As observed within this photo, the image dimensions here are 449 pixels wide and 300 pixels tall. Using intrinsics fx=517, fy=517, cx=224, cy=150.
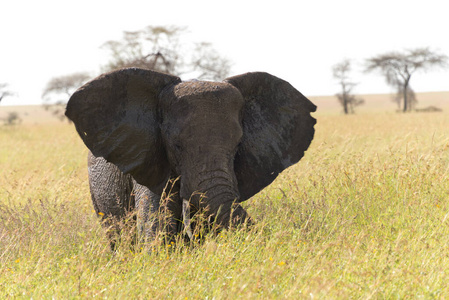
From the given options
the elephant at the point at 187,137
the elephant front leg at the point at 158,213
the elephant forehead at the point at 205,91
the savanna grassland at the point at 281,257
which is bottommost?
the savanna grassland at the point at 281,257

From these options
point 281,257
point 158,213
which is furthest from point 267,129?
point 281,257

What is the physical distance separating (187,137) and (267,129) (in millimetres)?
1250

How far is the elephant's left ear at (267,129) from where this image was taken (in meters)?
5.24

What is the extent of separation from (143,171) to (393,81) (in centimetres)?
5397

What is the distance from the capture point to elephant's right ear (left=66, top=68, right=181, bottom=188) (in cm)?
484

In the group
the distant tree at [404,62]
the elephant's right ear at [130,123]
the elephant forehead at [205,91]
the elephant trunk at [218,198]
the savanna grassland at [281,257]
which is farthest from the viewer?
the distant tree at [404,62]

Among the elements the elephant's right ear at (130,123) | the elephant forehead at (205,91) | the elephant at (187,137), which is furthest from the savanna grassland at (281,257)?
the elephant forehead at (205,91)

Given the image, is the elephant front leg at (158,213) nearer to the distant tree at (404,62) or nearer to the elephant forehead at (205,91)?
the elephant forehead at (205,91)

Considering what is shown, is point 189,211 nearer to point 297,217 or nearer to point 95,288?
point 95,288

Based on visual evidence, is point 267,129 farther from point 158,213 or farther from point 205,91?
point 158,213

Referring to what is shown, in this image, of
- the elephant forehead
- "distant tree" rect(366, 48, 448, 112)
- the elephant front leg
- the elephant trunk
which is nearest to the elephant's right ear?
the elephant front leg

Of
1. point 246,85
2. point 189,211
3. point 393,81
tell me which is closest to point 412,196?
point 246,85

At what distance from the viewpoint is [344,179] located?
23.3 feet

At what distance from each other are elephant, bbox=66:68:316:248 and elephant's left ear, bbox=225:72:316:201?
0.01 m
